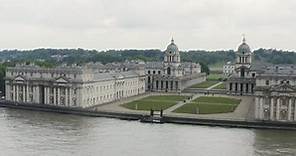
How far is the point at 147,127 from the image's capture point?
53.8m

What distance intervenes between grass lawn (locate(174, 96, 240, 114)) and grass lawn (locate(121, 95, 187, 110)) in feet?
10.7

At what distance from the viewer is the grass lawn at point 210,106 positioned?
210 feet

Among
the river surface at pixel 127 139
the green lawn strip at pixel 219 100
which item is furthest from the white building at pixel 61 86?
the green lawn strip at pixel 219 100

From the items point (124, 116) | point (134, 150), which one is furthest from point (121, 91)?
point (134, 150)

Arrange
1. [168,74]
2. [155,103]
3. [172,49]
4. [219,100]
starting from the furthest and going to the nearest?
[172,49] → [168,74] → [219,100] → [155,103]

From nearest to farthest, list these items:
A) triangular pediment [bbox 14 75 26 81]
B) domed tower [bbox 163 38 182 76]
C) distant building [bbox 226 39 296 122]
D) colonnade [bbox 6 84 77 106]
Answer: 1. distant building [bbox 226 39 296 122]
2. colonnade [bbox 6 84 77 106]
3. triangular pediment [bbox 14 75 26 81]
4. domed tower [bbox 163 38 182 76]

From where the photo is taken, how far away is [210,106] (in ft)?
226

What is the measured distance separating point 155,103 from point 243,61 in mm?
28622

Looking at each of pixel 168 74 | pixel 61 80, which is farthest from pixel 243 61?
pixel 61 80

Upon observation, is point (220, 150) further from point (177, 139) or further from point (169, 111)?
point (169, 111)

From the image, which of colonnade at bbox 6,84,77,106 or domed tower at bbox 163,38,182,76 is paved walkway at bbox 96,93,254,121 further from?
domed tower at bbox 163,38,182,76

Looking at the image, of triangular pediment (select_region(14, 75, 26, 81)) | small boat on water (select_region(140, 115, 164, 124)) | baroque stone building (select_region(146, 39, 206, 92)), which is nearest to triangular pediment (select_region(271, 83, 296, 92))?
small boat on water (select_region(140, 115, 164, 124))

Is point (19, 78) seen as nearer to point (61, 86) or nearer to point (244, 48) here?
point (61, 86)

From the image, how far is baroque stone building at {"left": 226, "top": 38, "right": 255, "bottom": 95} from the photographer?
89250 millimetres
